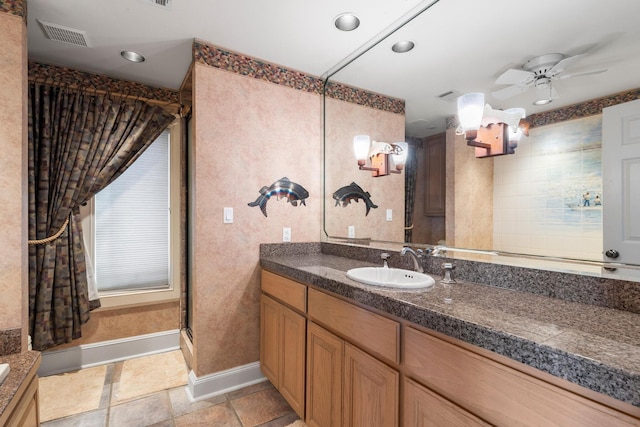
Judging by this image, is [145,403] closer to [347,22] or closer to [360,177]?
[360,177]

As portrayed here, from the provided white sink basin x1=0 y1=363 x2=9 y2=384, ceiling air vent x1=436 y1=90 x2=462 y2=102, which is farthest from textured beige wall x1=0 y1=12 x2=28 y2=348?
ceiling air vent x1=436 y1=90 x2=462 y2=102

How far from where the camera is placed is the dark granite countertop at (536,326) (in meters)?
0.70

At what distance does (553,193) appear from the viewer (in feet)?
4.22

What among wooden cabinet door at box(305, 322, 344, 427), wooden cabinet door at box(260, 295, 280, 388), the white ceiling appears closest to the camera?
the white ceiling

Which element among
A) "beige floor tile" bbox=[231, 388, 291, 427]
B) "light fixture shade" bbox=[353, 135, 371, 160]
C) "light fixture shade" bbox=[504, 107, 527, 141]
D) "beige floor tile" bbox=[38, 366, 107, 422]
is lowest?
"beige floor tile" bbox=[231, 388, 291, 427]

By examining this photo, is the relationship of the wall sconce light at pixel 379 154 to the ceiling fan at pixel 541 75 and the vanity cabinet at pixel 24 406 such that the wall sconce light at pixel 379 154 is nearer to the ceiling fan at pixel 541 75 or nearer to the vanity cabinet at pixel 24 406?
the ceiling fan at pixel 541 75

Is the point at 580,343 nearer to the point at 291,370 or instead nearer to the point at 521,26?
the point at 521,26

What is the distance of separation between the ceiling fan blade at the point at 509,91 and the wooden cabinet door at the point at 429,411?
1.30m

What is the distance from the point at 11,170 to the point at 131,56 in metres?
1.21

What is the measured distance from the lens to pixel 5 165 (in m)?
1.60

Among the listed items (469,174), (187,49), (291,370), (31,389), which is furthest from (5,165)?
(469,174)

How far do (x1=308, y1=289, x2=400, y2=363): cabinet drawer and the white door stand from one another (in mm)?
863

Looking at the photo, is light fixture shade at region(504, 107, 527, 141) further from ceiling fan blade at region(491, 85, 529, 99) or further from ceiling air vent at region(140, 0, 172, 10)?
ceiling air vent at region(140, 0, 172, 10)

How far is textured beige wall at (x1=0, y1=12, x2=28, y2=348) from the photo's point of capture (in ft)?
5.25
